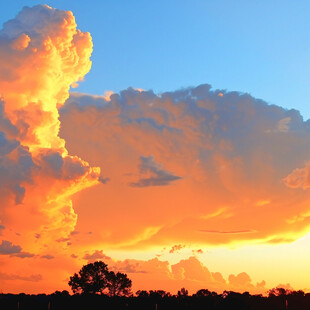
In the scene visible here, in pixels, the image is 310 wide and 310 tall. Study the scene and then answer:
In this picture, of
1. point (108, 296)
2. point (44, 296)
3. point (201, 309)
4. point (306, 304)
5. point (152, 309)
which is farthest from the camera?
point (44, 296)

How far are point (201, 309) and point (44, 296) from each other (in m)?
75.9

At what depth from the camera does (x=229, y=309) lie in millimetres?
124188

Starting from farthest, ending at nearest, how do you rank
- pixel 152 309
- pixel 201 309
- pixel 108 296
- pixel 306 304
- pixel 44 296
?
pixel 44 296
pixel 108 296
pixel 306 304
pixel 201 309
pixel 152 309

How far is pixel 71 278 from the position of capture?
6476 inches

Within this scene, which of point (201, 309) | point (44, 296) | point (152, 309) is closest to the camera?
point (152, 309)

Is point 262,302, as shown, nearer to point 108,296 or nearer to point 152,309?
point 108,296

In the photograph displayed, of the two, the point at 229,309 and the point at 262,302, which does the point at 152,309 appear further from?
the point at 262,302

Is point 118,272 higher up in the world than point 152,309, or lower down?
higher up

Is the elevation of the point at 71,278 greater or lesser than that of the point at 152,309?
greater

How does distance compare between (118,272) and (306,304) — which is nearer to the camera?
(306,304)

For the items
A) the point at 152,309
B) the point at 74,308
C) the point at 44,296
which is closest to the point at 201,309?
the point at 152,309

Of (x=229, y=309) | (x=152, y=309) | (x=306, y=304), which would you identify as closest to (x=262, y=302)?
(x=306, y=304)

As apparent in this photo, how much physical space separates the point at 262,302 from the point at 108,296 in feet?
157

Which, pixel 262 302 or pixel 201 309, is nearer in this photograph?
pixel 201 309
